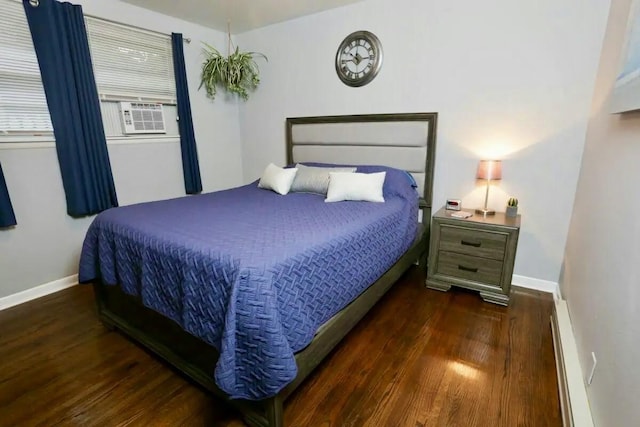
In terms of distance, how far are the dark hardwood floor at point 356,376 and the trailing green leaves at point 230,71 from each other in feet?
8.44

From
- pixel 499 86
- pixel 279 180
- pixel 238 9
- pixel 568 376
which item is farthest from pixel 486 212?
pixel 238 9

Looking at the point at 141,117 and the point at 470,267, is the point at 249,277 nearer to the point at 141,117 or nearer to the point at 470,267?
the point at 470,267

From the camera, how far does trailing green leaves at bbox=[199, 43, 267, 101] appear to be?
11.4ft

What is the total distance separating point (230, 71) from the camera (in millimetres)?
3500

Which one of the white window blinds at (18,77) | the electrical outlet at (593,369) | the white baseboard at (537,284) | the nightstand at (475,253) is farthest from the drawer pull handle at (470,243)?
the white window blinds at (18,77)

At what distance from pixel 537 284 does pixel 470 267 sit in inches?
25.7

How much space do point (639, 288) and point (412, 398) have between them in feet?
3.36

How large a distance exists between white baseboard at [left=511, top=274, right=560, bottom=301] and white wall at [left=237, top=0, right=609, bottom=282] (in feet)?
0.18

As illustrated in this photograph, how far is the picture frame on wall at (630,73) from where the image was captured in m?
1.24

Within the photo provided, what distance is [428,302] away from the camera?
2436 mm

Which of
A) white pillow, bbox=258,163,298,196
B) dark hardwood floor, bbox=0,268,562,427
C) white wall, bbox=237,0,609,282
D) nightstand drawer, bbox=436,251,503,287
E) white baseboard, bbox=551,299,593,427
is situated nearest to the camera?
white baseboard, bbox=551,299,593,427

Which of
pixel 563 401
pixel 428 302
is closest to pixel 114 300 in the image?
pixel 428 302

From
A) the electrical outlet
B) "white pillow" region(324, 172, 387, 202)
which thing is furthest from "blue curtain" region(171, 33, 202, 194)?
the electrical outlet

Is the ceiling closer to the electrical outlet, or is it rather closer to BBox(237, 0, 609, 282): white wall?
BBox(237, 0, 609, 282): white wall
